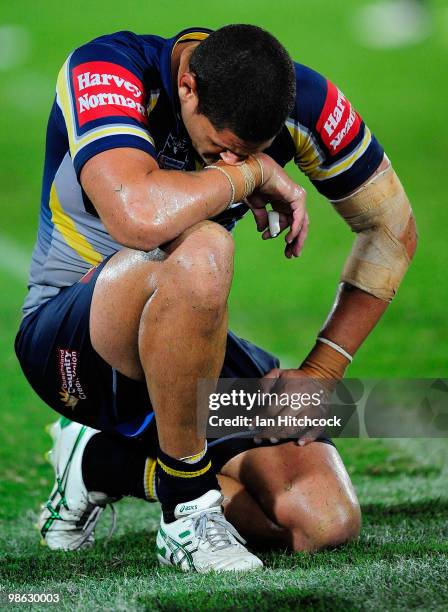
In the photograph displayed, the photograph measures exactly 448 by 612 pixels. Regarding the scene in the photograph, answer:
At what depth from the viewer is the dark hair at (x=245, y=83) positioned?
2.54m

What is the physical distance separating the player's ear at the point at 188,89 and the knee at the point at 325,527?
3.60ft

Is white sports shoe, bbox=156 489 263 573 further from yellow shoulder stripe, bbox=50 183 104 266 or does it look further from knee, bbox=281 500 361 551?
yellow shoulder stripe, bbox=50 183 104 266

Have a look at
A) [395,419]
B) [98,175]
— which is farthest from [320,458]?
[395,419]

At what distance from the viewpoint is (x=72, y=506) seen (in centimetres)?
319

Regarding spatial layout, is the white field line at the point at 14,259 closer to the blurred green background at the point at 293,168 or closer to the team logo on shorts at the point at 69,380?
the blurred green background at the point at 293,168

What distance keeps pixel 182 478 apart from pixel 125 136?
0.82 m

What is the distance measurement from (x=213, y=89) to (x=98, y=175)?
339mm

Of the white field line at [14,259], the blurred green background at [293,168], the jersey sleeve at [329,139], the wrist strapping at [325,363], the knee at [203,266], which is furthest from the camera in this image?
the white field line at [14,259]

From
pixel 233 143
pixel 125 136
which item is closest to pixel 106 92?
pixel 125 136

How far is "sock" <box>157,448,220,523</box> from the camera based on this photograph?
2623 mm

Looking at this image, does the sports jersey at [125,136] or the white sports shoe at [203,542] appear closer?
the white sports shoe at [203,542]

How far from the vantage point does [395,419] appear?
15.3 feet

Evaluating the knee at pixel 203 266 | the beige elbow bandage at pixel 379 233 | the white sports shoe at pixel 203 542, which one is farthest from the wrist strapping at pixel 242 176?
the white sports shoe at pixel 203 542

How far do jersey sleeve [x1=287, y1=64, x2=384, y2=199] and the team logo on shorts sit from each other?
84 cm
